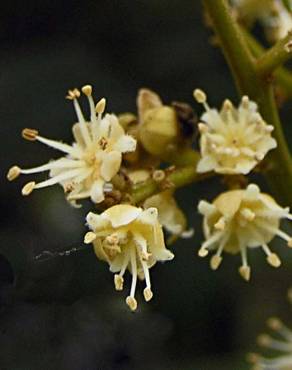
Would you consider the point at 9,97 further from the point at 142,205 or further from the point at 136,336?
the point at 142,205

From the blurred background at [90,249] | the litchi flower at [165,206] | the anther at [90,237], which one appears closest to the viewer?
the anther at [90,237]

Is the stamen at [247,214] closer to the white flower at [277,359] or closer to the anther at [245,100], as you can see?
the anther at [245,100]

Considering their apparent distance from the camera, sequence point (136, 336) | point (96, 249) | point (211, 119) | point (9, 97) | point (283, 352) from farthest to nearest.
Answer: point (9, 97) → point (136, 336) → point (283, 352) → point (211, 119) → point (96, 249)

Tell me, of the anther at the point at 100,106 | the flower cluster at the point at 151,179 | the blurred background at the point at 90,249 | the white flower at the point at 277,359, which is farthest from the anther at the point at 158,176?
the white flower at the point at 277,359

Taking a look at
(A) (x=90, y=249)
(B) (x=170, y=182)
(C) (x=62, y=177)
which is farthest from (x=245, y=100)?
(A) (x=90, y=249)

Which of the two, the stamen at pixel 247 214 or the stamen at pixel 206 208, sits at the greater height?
the stamen at pixel 206 208

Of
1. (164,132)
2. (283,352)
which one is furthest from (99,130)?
(283,352)
